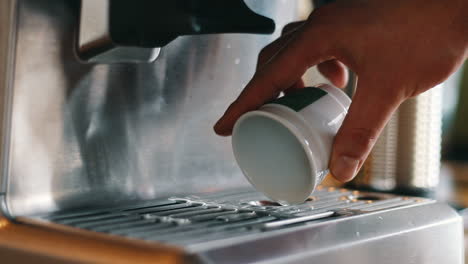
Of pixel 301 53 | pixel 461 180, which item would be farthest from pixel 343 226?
pixel 461 180

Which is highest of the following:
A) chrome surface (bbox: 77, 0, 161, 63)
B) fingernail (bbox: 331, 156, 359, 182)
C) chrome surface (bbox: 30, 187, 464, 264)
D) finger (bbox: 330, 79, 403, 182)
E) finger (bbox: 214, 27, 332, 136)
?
chrome surface (bbox: 77, 0, 161, 63)

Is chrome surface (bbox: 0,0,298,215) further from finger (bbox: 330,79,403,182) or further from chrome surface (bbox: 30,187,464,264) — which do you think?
finger (bbox: 330,79,403,182)

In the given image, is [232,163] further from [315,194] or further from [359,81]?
[359,81]

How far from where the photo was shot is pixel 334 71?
0.66 m

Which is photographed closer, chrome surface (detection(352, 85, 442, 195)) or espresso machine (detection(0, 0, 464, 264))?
espresso machine (detection(0, 0, 464, 264))

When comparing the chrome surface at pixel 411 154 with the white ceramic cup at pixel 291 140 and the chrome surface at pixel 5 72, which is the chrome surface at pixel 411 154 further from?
the chrome surface at pixel 5 72

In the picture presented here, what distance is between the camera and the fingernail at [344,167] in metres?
0.48

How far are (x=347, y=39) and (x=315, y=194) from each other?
0.77ft

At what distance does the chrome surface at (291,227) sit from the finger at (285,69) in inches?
3.7

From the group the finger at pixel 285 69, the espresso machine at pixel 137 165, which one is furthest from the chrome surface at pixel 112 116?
the finger at pixel 285 69

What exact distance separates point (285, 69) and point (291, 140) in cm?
6

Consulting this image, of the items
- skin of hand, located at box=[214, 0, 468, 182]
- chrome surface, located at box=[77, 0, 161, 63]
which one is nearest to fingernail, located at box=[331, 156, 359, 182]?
skin of hand, located at box=[214, 0, 468, 182]

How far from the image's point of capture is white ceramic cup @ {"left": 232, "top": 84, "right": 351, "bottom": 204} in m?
0.47

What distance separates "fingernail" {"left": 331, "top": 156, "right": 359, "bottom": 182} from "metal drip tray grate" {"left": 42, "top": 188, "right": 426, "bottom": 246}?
5 cm
